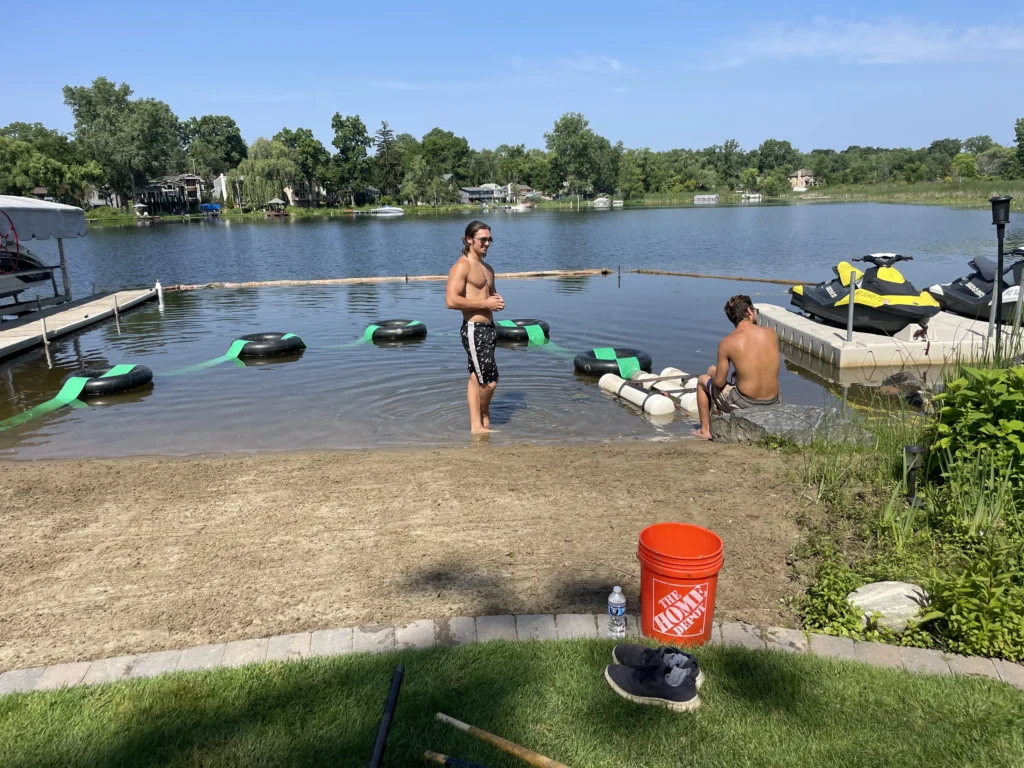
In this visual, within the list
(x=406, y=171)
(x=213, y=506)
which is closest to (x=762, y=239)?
(x=213, y=506)

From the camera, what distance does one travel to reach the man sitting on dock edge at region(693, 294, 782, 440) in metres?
6.24

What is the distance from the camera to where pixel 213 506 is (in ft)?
15.9

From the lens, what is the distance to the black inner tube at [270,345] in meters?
11.5

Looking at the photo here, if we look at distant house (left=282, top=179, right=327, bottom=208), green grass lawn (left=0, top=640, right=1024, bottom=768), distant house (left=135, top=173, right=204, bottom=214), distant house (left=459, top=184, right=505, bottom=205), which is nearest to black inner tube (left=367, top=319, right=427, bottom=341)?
green grass lawn (left=0, top=640, right=1024, bottom=768)

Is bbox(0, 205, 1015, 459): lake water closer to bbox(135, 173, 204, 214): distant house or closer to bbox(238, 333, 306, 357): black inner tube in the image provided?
bbox(238, 333, 306, 357): black inner tube

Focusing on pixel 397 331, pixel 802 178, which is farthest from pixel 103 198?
pixel 802 178

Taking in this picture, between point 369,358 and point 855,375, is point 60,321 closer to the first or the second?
point 369,358

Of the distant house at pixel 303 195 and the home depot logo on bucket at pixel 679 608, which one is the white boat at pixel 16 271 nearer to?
the home depot logo on bucket at pixel 679 608

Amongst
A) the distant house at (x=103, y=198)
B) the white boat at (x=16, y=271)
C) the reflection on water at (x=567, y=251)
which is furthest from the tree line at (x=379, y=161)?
the white boat at (x=16, y=271)

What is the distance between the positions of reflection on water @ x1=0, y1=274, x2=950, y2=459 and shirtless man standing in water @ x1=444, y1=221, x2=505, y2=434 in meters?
0.82

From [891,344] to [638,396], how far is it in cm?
481

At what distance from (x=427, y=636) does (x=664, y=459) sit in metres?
3.11

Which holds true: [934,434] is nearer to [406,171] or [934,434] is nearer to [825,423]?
[825,423]

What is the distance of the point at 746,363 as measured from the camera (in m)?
6.35
